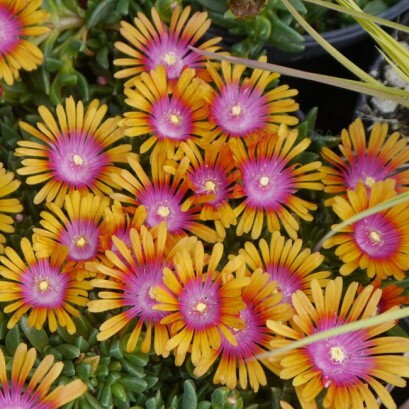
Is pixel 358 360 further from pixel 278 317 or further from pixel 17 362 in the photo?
pixel 17 362

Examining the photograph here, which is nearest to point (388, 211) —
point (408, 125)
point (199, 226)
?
point (199, 226)

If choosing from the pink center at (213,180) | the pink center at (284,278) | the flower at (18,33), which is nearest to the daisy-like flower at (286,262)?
the pink center at (284,278)

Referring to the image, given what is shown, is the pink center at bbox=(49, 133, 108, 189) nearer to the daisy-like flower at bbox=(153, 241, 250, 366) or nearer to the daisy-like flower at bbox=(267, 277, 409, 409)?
the daisy-like flower at bbox=(153, 241, 250, 366)

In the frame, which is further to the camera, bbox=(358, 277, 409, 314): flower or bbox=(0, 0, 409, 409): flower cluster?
bbox=(358, 277, 409, 314): flower

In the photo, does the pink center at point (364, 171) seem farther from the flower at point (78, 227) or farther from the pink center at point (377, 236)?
the flower at point (78, 227)

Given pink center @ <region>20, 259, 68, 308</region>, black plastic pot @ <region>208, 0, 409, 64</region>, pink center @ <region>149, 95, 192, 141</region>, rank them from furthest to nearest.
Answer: black plastic pot @ <region>208, 0, 409, 64</region>
pink center @ <region>149, 95, 192, 141</region>
pink center @ <region>20, 259, 68, 308</region>

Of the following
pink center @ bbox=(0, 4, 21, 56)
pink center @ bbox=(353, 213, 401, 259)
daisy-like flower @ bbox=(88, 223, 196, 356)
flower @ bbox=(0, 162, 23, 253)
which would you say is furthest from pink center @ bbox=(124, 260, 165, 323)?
pink center @ bbox=(0, 4, 21, 56)
